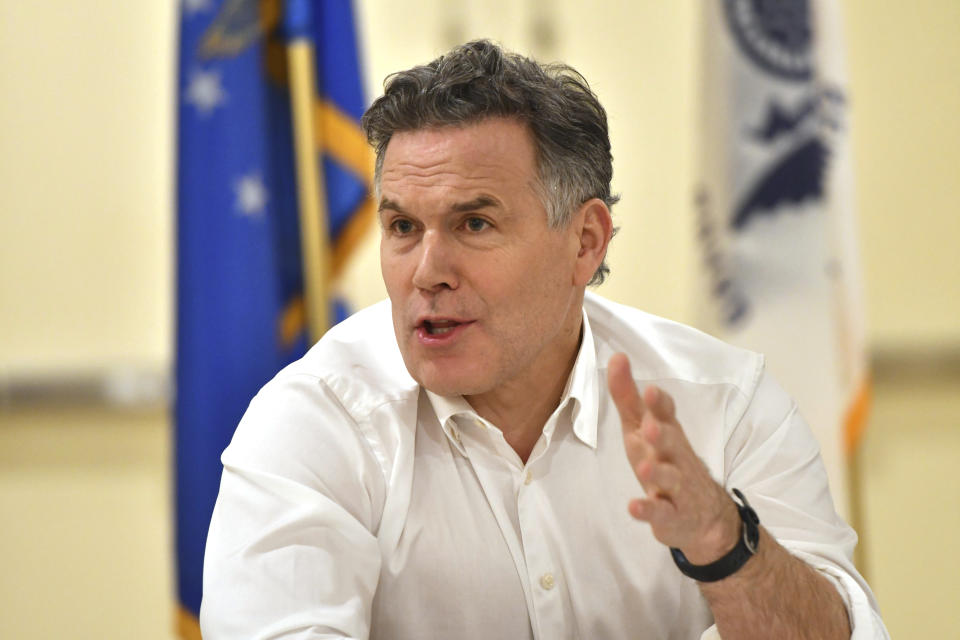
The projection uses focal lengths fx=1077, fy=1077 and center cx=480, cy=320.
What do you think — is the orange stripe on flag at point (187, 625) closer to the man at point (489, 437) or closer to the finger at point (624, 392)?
the man at point (489, 437)

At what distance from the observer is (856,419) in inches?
120

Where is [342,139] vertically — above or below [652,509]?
above

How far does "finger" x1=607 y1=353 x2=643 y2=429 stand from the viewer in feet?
4.33

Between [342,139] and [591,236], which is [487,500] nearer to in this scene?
[591,236]

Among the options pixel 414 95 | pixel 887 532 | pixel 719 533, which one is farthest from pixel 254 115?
pixel 887 532

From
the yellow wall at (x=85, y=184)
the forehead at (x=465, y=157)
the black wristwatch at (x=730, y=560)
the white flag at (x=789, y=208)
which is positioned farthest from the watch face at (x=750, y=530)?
the yellow wall at (x=85, y=184)

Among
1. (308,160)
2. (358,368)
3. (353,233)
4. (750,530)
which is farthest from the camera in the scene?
(353,233)

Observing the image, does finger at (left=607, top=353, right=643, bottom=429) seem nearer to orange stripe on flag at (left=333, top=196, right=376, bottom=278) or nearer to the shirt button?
the shirt button

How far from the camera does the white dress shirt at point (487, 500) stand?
1.53 meters

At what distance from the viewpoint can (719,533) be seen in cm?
136

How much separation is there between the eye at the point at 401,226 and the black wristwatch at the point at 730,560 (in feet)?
2.09

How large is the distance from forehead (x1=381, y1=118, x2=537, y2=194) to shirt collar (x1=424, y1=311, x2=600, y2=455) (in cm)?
32

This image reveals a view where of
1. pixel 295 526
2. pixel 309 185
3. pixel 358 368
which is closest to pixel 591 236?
pixel 358 368

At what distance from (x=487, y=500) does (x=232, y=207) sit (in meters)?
1.69
